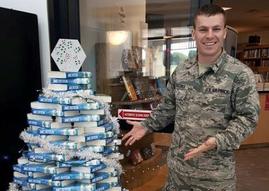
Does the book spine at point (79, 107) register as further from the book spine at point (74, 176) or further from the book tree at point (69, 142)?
the book spine at point (74, 176)

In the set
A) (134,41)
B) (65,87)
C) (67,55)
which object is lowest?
(65,87)

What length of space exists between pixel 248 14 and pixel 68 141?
7518 millimetres

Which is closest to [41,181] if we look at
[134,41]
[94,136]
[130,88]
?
[94,136]

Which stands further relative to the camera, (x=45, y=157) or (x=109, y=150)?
(x=109, y=150)

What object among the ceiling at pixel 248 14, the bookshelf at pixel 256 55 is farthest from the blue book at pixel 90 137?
the bookshelf at pixel 256 55

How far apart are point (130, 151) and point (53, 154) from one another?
44.1 inches

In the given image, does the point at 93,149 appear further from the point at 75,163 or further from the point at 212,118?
the point at 212,118

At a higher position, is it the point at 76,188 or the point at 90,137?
the point at 90,137

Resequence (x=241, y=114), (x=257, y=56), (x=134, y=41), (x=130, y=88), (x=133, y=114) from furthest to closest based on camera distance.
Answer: (x=257, y=56) → (x=134, y=41) → (x=130, y=88) → (x=133, y=114) → (x=241, y=114)

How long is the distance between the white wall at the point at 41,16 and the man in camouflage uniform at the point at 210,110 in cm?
85

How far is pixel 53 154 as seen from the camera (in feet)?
4.72


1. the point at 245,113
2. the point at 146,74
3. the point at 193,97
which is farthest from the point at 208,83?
the point at 146,74

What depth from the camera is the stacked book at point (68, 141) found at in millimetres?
1432

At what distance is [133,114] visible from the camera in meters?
2.16
